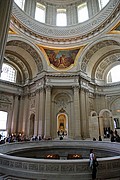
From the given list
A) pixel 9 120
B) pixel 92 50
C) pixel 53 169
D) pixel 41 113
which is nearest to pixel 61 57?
pixel 92 50

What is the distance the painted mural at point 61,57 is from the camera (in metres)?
19.2

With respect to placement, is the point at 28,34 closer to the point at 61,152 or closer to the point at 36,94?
the point at 36,94

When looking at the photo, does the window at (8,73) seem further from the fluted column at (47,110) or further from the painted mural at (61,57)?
the fluted column at (47,110)

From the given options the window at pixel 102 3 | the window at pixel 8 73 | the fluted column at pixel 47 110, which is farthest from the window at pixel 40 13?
the fluted column at pixel 47 110

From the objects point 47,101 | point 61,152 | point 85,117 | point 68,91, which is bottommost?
point 61,152

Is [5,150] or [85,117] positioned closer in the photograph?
[5,150]

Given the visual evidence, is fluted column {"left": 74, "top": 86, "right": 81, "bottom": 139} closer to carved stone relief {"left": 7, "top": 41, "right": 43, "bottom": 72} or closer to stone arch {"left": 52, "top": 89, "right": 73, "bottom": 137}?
stone arch {"left": 52, "top": 89, "right": 73, "bottom": 137}

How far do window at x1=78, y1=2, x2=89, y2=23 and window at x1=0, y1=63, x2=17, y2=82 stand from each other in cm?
1257

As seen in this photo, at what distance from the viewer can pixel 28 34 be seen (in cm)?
1831

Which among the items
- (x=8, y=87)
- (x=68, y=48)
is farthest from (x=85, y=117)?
(x=8, y=87)

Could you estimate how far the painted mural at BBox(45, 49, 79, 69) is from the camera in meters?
19.2

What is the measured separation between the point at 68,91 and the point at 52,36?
26.3 ft

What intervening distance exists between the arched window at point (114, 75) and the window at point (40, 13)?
42.2 ft

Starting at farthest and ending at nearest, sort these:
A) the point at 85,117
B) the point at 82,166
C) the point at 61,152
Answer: the point at 85,117 < the point at 61,152 < the point at 82,166
